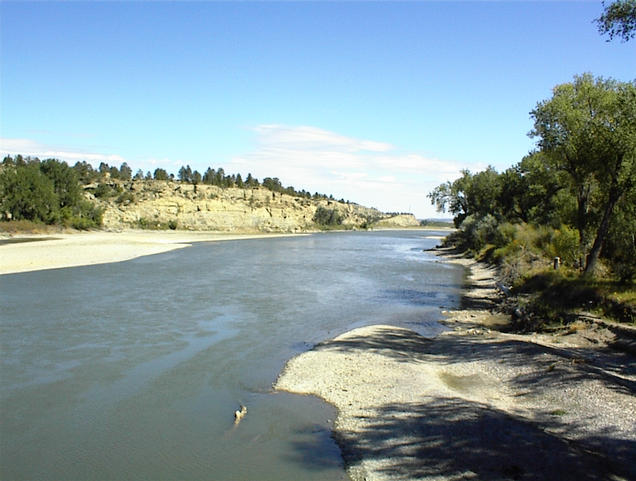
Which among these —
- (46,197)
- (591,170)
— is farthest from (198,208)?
(591,170)

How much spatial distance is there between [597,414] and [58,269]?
32968 mm

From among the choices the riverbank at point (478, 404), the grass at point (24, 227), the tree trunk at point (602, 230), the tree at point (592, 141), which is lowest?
the grass at point (24, 227)

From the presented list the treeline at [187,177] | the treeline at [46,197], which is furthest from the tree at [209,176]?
the treeline at [46,197]

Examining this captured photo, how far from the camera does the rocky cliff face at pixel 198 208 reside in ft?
301

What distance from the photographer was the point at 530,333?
50.7 feet

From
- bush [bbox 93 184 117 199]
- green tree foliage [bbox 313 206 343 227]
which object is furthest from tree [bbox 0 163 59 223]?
green tree foliage [bbox 313 206 343 227]

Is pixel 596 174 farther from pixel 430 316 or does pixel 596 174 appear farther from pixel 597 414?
pixel 597 414

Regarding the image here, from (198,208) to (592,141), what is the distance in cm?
9550

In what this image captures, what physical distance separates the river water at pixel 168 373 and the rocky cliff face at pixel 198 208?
2525 inches

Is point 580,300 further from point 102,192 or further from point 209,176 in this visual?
point 209,176

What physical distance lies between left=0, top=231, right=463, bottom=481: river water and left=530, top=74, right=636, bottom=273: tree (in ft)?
24.4

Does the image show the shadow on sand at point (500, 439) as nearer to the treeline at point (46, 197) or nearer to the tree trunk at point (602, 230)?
the tree trunk at point (602, 230)

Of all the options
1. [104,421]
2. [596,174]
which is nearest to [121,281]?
[104,421]

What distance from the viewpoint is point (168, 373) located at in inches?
477
